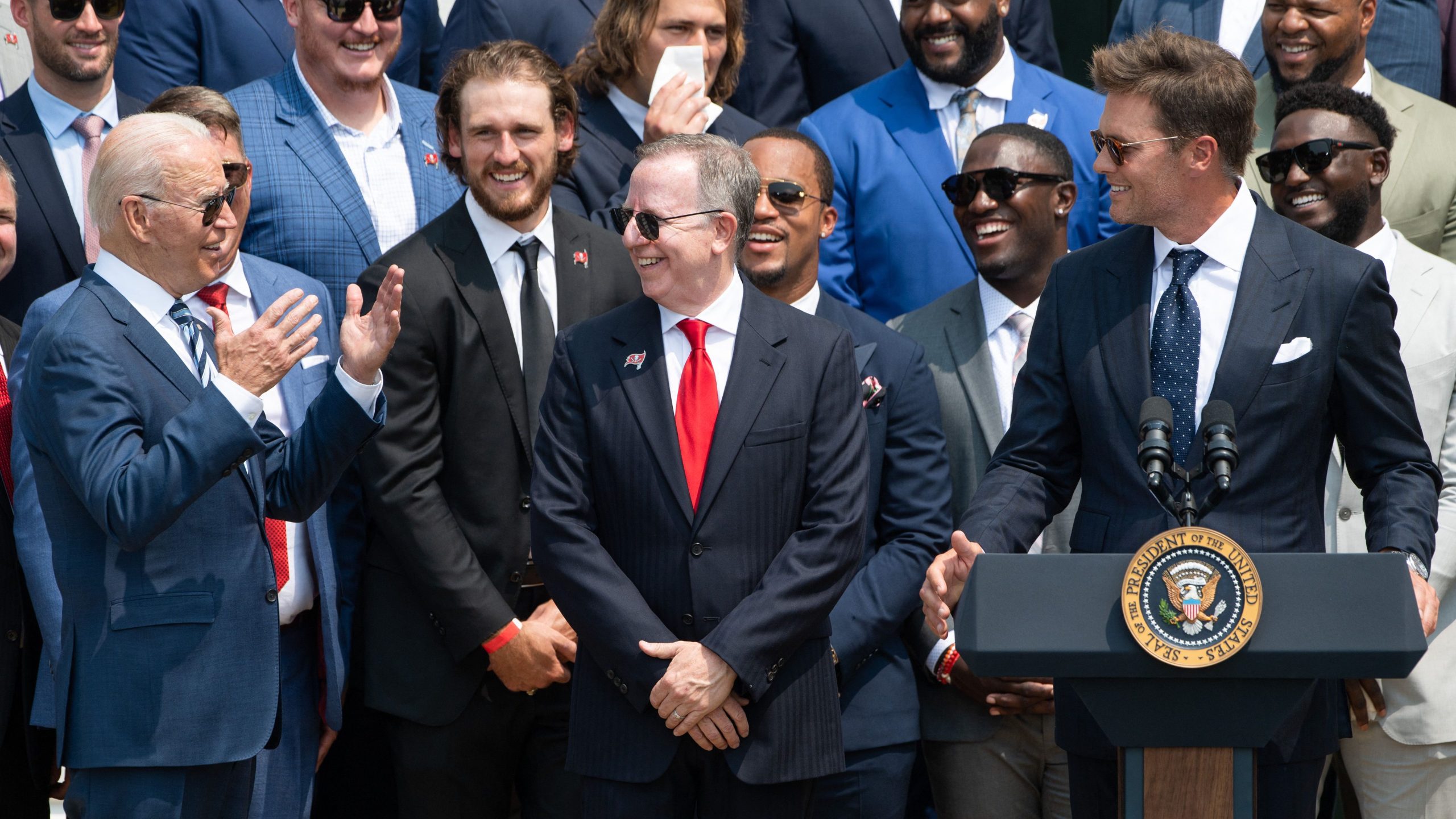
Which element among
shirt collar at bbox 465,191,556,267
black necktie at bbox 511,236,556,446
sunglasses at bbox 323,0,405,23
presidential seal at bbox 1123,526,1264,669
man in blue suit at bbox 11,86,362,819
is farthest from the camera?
sunglasses at bbox 323,0,405,23

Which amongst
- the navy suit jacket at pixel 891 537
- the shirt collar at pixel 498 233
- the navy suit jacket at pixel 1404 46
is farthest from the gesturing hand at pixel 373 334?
the navy suit jacket at pixel 1404 46

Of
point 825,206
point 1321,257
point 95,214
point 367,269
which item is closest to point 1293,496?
point 1321,257

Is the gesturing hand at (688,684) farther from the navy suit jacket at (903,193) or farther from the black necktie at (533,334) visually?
the navy suit jacket at (903,193)

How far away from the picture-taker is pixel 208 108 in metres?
4.62

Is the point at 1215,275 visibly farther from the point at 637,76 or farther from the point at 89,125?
the point at 89,125

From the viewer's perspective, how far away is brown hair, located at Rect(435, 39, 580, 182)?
474 centimetres

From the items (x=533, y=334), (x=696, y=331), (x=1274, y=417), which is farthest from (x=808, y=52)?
(x=1274, y=417)

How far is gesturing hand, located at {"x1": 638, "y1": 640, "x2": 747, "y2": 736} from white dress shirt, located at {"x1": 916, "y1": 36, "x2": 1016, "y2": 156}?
9.40 feet

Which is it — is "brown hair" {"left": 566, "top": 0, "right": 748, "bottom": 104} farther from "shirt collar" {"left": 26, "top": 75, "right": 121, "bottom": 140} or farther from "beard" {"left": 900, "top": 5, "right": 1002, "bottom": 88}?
"shirt collar" {"left": 26, "top": 75, "right": 121, "bottom": 140}

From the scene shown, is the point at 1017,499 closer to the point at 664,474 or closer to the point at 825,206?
the point at 664,474

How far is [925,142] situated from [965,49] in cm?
42

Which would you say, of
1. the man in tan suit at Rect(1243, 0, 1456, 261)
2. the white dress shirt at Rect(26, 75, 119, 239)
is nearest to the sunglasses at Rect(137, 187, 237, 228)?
the white dress shirt at Rect(26, 75, 119, 239)

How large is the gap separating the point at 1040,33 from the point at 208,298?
4074 mm

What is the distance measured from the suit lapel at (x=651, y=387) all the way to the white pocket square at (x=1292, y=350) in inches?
51.3
